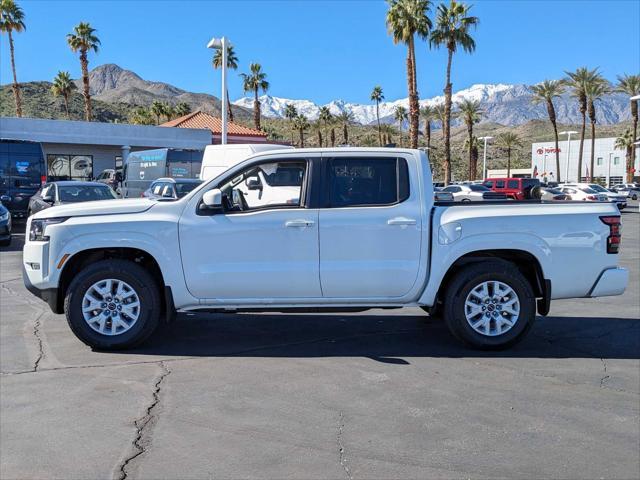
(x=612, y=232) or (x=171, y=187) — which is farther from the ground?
(x=171, y=187)

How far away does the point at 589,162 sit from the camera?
8906cm

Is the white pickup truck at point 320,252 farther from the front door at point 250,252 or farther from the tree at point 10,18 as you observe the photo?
the tree at point 10,18

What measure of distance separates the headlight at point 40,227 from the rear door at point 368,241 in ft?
8.60

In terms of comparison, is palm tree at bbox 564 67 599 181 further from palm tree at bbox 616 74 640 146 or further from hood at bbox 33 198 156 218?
hood at bbox 33 198 156 218

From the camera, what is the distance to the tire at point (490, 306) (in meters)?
6.17

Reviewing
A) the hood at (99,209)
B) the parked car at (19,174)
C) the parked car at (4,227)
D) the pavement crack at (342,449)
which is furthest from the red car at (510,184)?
the pavement crack at (342,449)

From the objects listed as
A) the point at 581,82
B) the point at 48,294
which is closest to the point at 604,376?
the point at 48,294

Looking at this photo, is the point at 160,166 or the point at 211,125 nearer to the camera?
the point at 160,166

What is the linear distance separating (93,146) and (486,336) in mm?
35032

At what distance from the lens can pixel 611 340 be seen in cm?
685

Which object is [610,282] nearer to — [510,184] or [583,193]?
[510,184]

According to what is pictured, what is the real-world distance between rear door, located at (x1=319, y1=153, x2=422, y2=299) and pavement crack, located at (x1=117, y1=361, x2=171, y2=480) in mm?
1934

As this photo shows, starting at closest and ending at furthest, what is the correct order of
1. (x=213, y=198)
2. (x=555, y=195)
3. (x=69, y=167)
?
(x=213, y=198), (x=555, y=195), (x=69, y=167)

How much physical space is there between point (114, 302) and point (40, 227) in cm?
108
